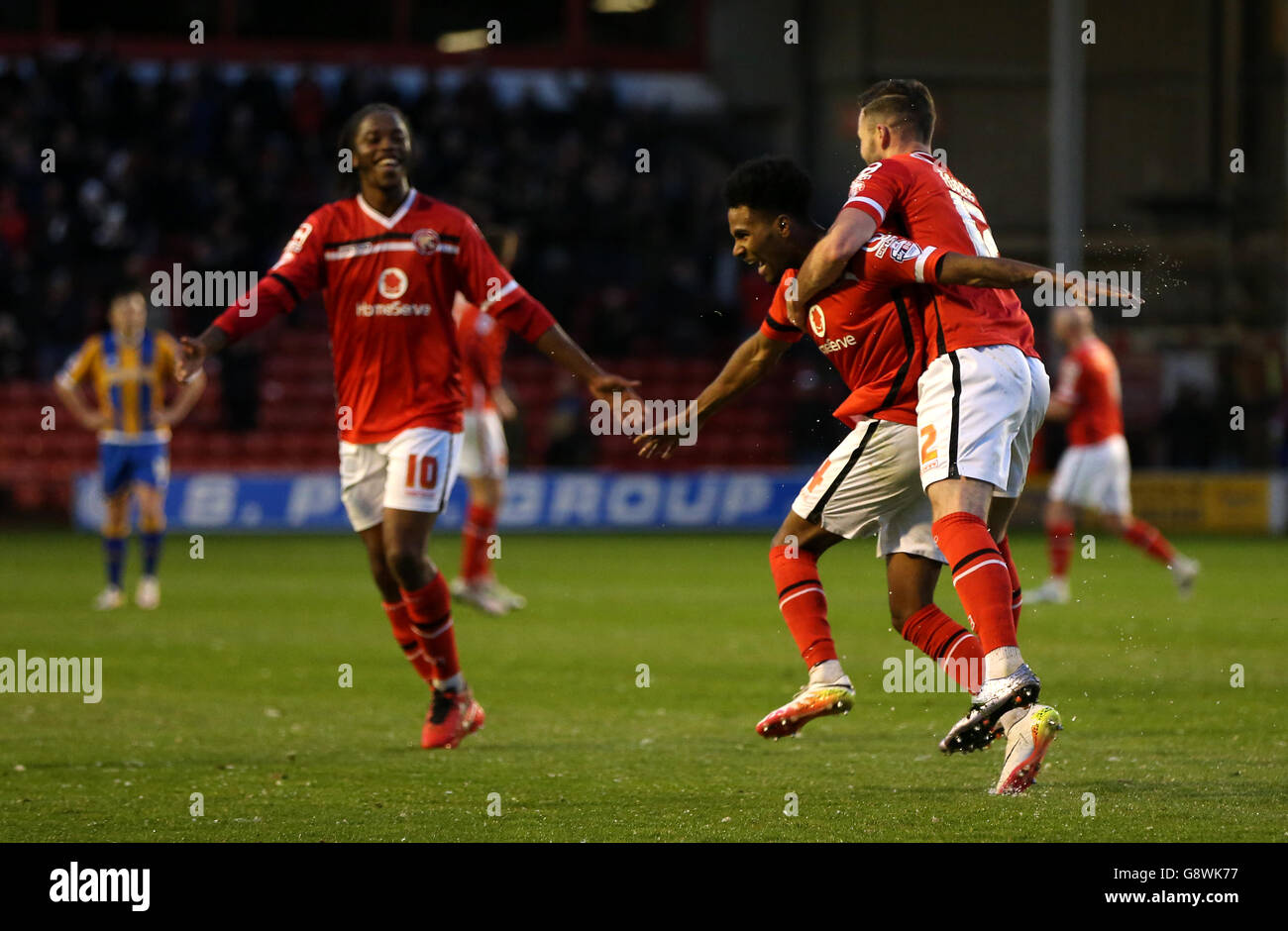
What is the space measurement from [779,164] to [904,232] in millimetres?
495

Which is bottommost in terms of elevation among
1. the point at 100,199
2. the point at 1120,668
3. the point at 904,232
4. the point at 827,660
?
the point at 1120,668

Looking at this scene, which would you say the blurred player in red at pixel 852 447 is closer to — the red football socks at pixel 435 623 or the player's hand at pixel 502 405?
the red football socks at pixel 435 623

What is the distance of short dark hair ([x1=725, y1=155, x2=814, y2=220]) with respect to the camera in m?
6.39

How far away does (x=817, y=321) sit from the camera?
649cm

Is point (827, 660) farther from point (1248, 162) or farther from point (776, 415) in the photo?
point (1248, 162)

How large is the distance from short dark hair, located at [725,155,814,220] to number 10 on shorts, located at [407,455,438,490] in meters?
1.86

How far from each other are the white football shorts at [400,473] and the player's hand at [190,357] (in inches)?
31.2

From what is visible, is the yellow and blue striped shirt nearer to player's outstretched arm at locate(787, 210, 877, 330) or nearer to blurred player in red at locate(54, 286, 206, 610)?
blurred player in red at locate(54, 286, 206, 610)

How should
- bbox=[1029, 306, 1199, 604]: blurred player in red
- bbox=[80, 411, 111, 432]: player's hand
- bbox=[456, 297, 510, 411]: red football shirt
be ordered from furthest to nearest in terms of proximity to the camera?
1. bbox=[1029, 306, 1199, 604]: blurred player in red
2. bbox=[80, 411, 111, 432]: player's hand
3. bbox=[456, 297, 510, 411]: red football shirt

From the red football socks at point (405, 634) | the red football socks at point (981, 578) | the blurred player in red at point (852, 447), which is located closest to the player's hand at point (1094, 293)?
the blurred player in red at point (852, 447)

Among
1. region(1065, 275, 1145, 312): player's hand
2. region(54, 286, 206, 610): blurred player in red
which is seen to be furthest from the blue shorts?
region(1065, 275, 1145, 312): player's hand

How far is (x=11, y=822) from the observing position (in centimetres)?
583

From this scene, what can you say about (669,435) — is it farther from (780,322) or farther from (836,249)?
(836,249)
